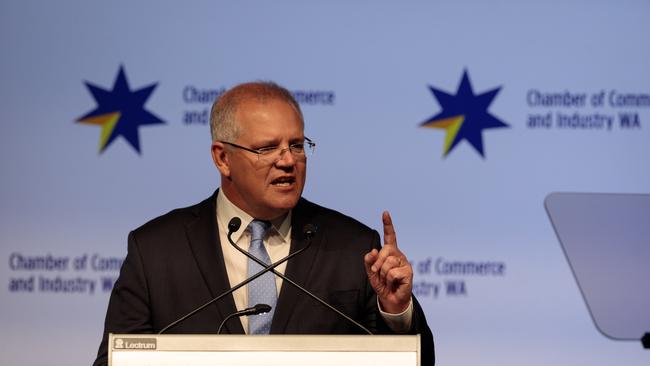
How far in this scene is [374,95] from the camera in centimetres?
420

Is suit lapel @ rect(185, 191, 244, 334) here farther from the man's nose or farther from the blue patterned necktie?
the man's nose

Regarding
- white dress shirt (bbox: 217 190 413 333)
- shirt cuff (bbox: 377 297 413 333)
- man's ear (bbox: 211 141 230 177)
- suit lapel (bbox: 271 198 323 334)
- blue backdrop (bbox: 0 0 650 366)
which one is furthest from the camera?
blue backdrop (bbox: 0 0 650 366)

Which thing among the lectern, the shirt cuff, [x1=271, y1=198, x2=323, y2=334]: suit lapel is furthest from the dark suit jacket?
the lectern

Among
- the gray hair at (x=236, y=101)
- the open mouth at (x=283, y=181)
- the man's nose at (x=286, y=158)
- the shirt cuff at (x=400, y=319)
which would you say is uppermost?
A: the gray hair at (x=236, y=101)

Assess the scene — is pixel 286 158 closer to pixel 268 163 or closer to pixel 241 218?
pixel 268 163

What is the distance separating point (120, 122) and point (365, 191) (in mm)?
1153

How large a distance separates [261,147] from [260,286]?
424 millimetres

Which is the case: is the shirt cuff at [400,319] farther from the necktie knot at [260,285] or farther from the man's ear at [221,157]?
the man's ear at [221,157]

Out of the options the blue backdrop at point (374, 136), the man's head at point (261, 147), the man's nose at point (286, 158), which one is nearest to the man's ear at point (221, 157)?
the man's head at point (261, 147)

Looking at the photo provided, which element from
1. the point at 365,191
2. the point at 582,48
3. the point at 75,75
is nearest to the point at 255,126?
the point at 365,191

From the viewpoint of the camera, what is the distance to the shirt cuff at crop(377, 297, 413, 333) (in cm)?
253

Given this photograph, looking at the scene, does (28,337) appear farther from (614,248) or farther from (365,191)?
(614,248)

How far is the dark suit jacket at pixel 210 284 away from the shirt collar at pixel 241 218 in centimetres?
3

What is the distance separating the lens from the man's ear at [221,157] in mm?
2965
